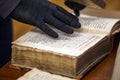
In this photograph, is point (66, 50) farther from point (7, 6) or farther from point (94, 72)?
point (7, 6)

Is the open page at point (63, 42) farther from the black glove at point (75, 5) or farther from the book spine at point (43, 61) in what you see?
the black glove at point (75, 5)

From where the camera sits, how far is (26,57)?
0.68 meters

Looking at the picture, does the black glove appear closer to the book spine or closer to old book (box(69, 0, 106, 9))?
old book (box(69, 0, 106, 9))

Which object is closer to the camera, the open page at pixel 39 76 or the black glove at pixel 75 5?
the open page at pixel 39 76

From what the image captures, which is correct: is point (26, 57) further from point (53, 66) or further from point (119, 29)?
point (119, 29)

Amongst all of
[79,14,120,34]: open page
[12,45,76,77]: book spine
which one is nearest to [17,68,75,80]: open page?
[12,45,76,77]: book spine

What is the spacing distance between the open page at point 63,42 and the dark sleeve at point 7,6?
8cm

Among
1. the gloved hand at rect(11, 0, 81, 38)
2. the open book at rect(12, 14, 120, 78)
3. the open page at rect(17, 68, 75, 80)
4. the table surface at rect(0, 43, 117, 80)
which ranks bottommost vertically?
the table surface at rect(0, 43, 117, 80)

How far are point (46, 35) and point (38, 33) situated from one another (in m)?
0.03

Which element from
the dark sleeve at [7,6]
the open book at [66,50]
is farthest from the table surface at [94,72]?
the dark sleeve at [7,6]

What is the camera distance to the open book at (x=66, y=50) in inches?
25.0

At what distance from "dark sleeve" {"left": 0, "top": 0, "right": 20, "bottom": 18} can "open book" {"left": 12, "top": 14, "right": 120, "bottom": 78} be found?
81mm

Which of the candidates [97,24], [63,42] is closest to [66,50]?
[63,42]

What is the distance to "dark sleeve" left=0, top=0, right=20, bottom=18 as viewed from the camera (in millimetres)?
730
